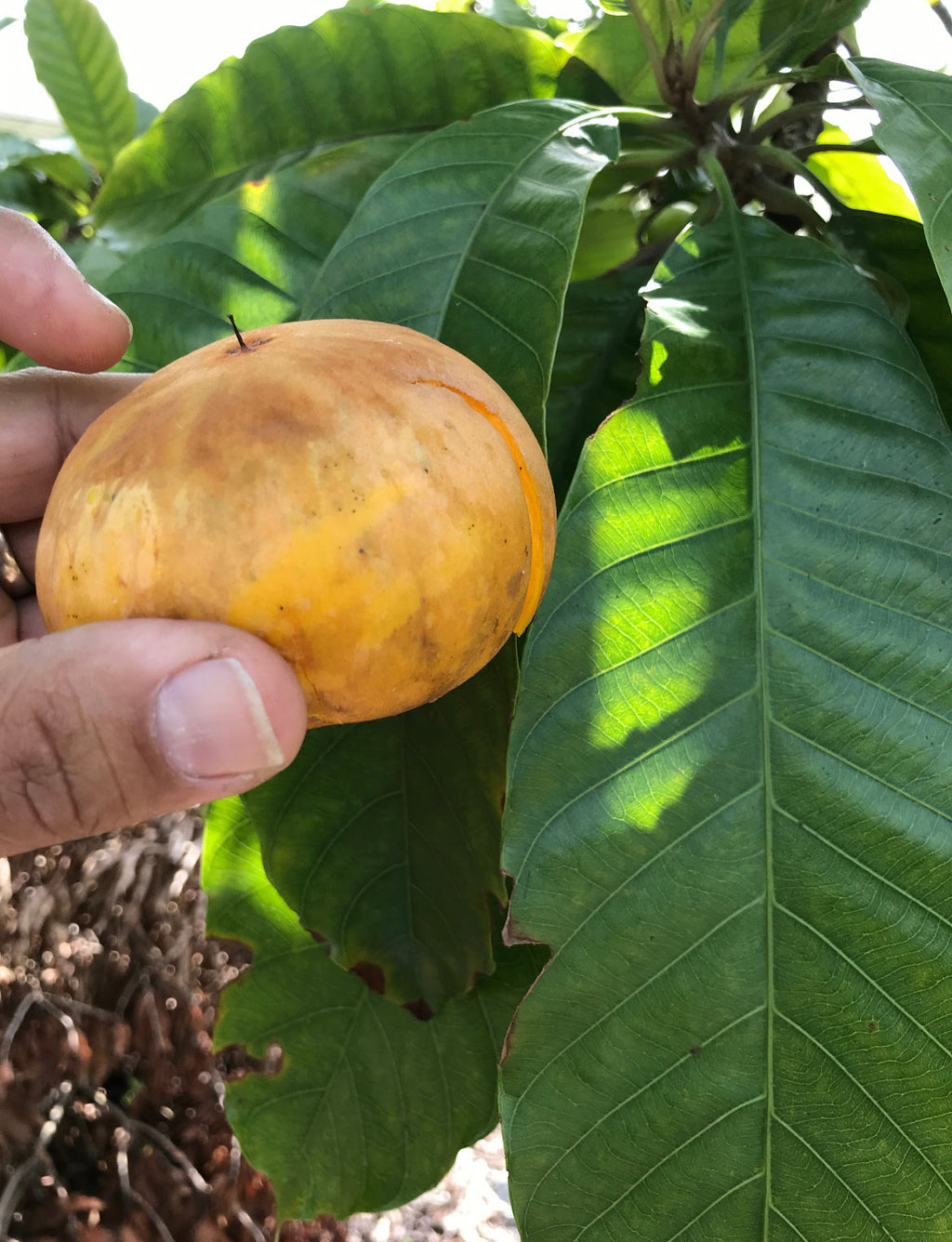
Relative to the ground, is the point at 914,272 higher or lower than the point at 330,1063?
higher

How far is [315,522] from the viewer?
40cm

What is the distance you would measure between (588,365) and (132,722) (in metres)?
0.55

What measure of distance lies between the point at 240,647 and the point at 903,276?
0.64 meters

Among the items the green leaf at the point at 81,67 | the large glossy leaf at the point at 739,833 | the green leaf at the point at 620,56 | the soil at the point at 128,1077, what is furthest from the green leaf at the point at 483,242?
the soil at the point at 128,1077

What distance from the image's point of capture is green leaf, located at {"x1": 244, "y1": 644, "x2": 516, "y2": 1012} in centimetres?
71

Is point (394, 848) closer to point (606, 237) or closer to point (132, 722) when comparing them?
point (132, 722)

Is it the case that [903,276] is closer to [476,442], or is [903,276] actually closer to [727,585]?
[727,585]

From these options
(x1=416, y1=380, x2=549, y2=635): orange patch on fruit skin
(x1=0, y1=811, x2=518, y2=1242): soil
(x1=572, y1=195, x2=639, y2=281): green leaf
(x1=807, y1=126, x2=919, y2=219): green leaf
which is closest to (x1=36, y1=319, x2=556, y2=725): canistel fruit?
(x1=416, y1=380, x2=549, y2=635): orange patch on fruit skin

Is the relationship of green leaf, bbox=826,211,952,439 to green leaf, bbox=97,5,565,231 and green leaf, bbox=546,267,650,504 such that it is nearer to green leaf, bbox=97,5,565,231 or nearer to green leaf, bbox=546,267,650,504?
green leaf, bbox=546,267,650,504

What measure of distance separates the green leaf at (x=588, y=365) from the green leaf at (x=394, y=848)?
272mm

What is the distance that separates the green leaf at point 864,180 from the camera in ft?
3.40

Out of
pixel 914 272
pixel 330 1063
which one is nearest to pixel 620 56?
pixel 914 272

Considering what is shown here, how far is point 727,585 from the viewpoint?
0.59m

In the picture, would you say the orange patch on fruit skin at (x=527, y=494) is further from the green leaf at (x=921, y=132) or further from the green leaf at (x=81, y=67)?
the green leaf at (x=81, y=67)
